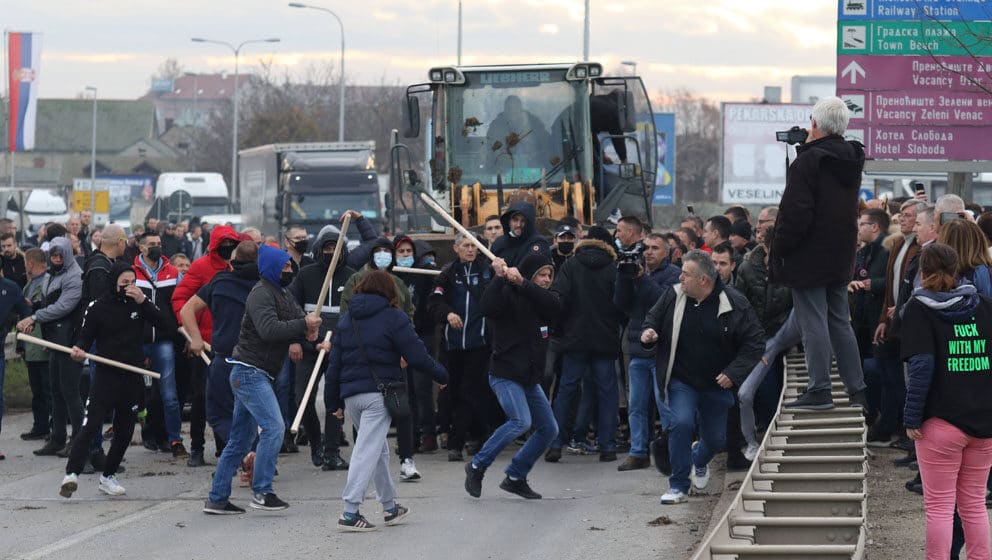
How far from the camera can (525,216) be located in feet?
42.8

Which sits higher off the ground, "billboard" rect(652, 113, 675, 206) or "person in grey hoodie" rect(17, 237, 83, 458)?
"billboard" rect(652, 113, 675, 206)

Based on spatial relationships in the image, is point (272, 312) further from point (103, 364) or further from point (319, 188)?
point (319, 188)

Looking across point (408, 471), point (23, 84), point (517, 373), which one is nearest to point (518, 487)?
point (517, 373)

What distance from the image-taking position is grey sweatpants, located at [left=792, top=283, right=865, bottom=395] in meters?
9.03

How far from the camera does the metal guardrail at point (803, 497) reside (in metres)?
7.54

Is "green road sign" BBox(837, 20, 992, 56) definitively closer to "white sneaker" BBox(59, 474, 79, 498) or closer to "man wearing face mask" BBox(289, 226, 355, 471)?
"man wearing face mask" BBox(289, 226, 355, 471)

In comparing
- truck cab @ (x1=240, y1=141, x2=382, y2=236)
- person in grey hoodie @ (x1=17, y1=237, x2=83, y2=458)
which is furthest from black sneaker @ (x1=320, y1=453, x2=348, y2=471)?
truck cab @ (x1=240, y1=141, x2=382, y2=236)

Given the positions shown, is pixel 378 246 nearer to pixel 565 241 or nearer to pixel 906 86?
pixel 565 241

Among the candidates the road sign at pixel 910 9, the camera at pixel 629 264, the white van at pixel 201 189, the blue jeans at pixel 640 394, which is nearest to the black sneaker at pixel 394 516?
the blue jeans at pixel 640 394

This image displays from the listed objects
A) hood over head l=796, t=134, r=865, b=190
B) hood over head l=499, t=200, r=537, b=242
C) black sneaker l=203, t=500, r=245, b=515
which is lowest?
black sneaker l=203, t=500, r=245, b=515

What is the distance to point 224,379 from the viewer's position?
1192 centimetres

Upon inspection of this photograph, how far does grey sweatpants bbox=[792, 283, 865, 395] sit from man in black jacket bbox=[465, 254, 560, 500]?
261 cm

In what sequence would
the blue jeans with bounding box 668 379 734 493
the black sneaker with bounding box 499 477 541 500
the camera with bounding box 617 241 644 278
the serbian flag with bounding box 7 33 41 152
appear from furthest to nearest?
the serbian flag with bounding box 7 33 41 152 < the camera with bounding box 617 241 644 278 < the black sneaker with bounding box 499 477 541 500 < the blue jeans with bounding box 668 379 734 493

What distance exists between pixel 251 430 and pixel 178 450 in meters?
3.06
